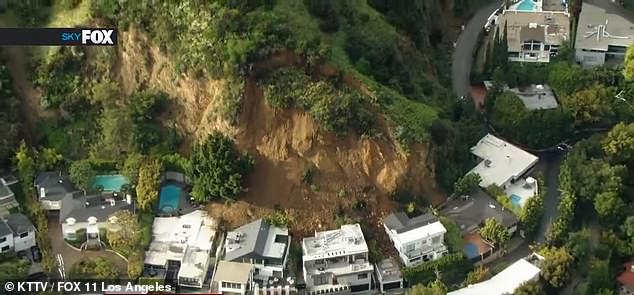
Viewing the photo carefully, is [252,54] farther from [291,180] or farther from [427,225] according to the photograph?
[427,225]

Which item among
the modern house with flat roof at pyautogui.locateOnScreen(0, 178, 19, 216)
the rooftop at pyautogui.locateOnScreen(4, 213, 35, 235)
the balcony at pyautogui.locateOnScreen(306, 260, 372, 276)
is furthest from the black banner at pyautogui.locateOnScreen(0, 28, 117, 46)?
the balcony at pyautogui.locateOnScreen(306, 260, 372, 276)

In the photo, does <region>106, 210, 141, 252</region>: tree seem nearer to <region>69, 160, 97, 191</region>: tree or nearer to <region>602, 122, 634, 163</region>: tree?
<region>69, 160, 97, 191</region>: tree

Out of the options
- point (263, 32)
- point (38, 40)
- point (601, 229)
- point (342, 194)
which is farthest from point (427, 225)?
point (38, 40)

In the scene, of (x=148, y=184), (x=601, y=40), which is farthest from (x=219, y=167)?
(x=601, y=40)

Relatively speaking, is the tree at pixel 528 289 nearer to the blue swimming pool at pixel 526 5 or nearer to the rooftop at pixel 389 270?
the rooftop at pixel 389 270

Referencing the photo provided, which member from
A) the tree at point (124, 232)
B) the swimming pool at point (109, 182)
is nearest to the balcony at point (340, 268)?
the tree at point (124, 232)
